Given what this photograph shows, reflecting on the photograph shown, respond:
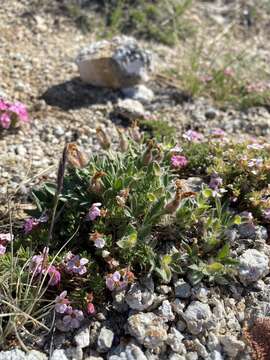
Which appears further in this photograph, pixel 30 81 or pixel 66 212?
pixel 30 81

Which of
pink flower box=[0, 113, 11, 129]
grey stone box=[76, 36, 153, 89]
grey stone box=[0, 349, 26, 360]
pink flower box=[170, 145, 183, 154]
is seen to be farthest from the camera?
grey stone box=[76, 36, 153, 89]

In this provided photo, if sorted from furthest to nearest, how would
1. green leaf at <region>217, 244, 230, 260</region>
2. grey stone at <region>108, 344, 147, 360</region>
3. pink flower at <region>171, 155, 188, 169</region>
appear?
pink flower at <region>171, 155, 188, 169</region>, green leaf at <region>217, 244, 230, 260</region>, grey stone at <region>108, 344, 147, 360</region>

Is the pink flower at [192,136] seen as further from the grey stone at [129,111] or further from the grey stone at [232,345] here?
the grey stone at [232,345]

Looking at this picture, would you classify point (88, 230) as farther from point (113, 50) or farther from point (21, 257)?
point (113, 50)

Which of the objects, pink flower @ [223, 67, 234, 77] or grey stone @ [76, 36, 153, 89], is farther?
pink flower @ [223, 67, 234, 77]

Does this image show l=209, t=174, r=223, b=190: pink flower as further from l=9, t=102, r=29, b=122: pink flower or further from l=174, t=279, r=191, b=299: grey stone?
l=9, t=102, r=29, b=122: pink flower

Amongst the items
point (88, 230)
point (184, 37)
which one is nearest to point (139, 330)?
point (88, 230)

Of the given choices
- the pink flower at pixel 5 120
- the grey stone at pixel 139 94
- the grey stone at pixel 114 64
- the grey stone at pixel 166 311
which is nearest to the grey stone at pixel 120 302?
the grey stone at pixel 166 311

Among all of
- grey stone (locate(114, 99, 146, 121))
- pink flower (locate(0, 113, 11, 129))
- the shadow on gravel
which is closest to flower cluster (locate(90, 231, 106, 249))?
pink flower (locate(0, 113, 11, 129))
